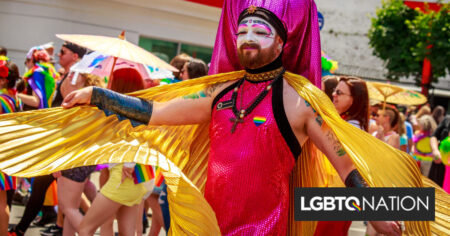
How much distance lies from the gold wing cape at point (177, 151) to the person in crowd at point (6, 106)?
2495 mm

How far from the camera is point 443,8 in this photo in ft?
76.8

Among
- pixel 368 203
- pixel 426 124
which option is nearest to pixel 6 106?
pixel 368 203

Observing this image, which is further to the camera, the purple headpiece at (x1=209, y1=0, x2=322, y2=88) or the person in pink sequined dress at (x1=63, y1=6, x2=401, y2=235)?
the purple headpiece at (x1=209, y1=0, x2=322, y2=88)

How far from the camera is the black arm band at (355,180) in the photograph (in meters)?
3.11

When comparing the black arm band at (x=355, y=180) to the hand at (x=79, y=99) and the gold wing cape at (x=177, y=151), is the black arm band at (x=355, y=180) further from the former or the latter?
the hand at (x=79, y=99)

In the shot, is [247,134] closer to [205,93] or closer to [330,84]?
[205,93]

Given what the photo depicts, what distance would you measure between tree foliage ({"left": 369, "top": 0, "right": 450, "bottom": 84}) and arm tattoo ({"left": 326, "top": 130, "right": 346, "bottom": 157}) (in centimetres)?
2098

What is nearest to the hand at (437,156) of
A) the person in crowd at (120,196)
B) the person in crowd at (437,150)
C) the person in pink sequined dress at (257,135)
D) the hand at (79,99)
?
the person in crowd at (437,150)

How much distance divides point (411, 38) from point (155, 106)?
24234 millimetres

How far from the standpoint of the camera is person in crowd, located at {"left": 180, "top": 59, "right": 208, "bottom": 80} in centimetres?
641

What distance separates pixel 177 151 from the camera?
3707mm

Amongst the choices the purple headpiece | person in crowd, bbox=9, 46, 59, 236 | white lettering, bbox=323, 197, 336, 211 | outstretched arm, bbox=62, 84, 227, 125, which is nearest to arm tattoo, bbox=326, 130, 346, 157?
white lettering, bbox=323, 197, 336, 211

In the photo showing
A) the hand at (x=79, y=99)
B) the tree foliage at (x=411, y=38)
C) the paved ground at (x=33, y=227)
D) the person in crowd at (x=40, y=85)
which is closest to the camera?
the hand at (x=79, y=99)

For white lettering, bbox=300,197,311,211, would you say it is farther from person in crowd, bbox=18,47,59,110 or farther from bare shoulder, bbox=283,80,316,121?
person in crowd, bbox=18,47,59,110
